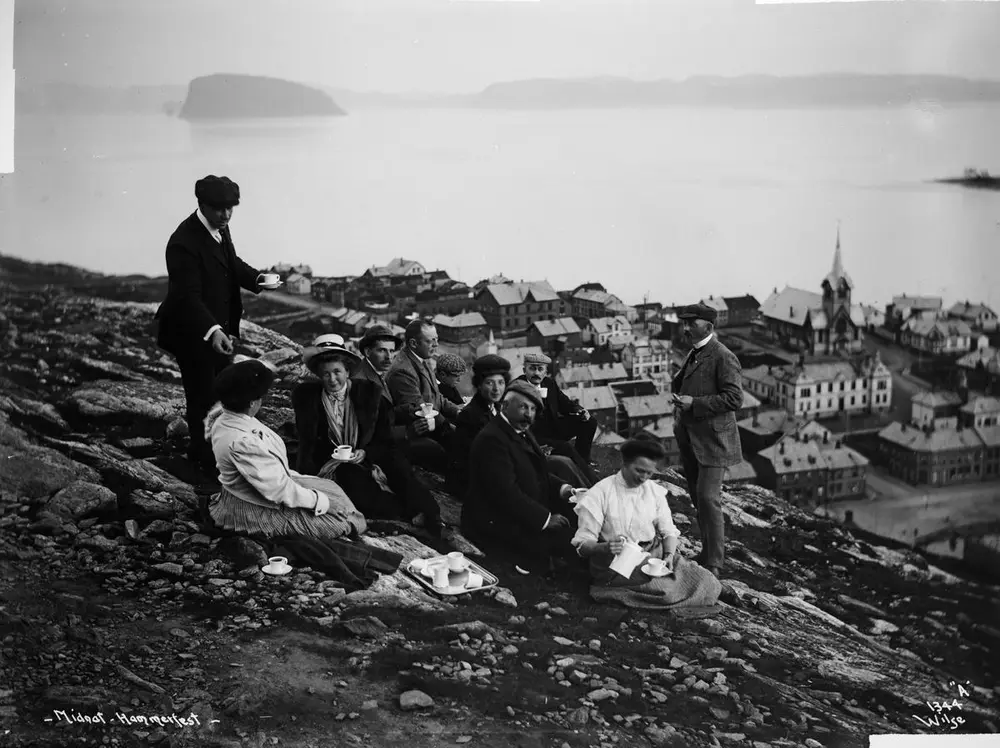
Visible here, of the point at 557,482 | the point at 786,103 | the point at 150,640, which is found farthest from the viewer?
the point at 786,103

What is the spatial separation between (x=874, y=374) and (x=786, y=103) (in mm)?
1483

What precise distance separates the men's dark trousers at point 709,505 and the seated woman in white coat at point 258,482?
1612 mm

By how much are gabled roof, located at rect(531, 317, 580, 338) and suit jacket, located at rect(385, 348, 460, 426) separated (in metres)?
0.66

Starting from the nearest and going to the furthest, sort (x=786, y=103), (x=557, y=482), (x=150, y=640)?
(x=150, y=640) < (x=557, y=482) < (x=786, y=103)

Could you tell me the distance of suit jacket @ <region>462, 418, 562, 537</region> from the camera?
5.52m

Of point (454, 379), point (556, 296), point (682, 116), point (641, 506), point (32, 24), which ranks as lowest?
point (641, 506)

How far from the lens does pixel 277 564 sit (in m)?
5.41

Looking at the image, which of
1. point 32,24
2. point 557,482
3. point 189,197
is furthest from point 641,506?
point 32,24

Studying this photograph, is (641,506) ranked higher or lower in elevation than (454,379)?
lower

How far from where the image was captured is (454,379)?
606 cm

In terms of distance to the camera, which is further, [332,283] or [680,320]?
[332,283]

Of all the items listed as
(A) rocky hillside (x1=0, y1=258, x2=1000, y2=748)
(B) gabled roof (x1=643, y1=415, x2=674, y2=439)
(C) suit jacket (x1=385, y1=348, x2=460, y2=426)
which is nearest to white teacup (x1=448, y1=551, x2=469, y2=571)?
(A) rocky hillside (x1=0, y1=258, x2=1000, y2=748)

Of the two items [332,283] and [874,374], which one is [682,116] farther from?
[332,283]

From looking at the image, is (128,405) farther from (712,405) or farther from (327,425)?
(712,405)
